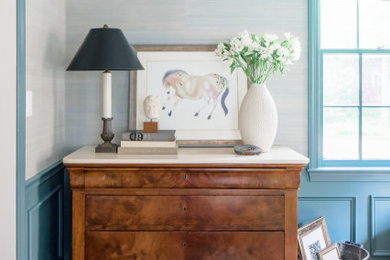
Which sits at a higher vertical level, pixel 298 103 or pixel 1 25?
pixel 1 25

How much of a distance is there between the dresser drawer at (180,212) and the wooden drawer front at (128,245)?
37 mm

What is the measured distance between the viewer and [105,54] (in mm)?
2494

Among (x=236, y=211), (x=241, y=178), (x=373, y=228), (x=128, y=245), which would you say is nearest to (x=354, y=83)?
(x=373, y=228)

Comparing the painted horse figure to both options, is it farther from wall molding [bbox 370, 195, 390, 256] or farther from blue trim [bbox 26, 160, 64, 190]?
wall molding [bbox 370, 195, 390, 256]

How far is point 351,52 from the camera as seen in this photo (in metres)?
3.07

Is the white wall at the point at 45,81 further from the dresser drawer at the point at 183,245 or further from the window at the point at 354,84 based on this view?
the window at the point at 354,84

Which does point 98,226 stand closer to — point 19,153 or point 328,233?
point 19,153

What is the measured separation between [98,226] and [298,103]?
1.51 m

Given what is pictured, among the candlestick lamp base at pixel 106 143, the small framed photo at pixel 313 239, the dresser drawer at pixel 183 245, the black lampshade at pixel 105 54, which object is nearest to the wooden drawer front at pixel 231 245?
the dresser drawer at pixel 183 245

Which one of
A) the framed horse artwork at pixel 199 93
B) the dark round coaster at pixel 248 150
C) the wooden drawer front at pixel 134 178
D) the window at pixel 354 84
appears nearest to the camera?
the wooden drawer front at pixel 134 178

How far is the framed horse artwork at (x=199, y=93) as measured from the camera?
297 cm

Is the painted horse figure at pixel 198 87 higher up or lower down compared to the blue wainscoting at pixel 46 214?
higher up

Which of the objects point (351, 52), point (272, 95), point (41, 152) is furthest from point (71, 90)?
point (351, 52)

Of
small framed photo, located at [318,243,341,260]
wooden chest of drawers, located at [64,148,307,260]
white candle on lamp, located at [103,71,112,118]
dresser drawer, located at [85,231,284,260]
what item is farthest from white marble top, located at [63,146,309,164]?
small framed photo, located at [318,243,341,260]
